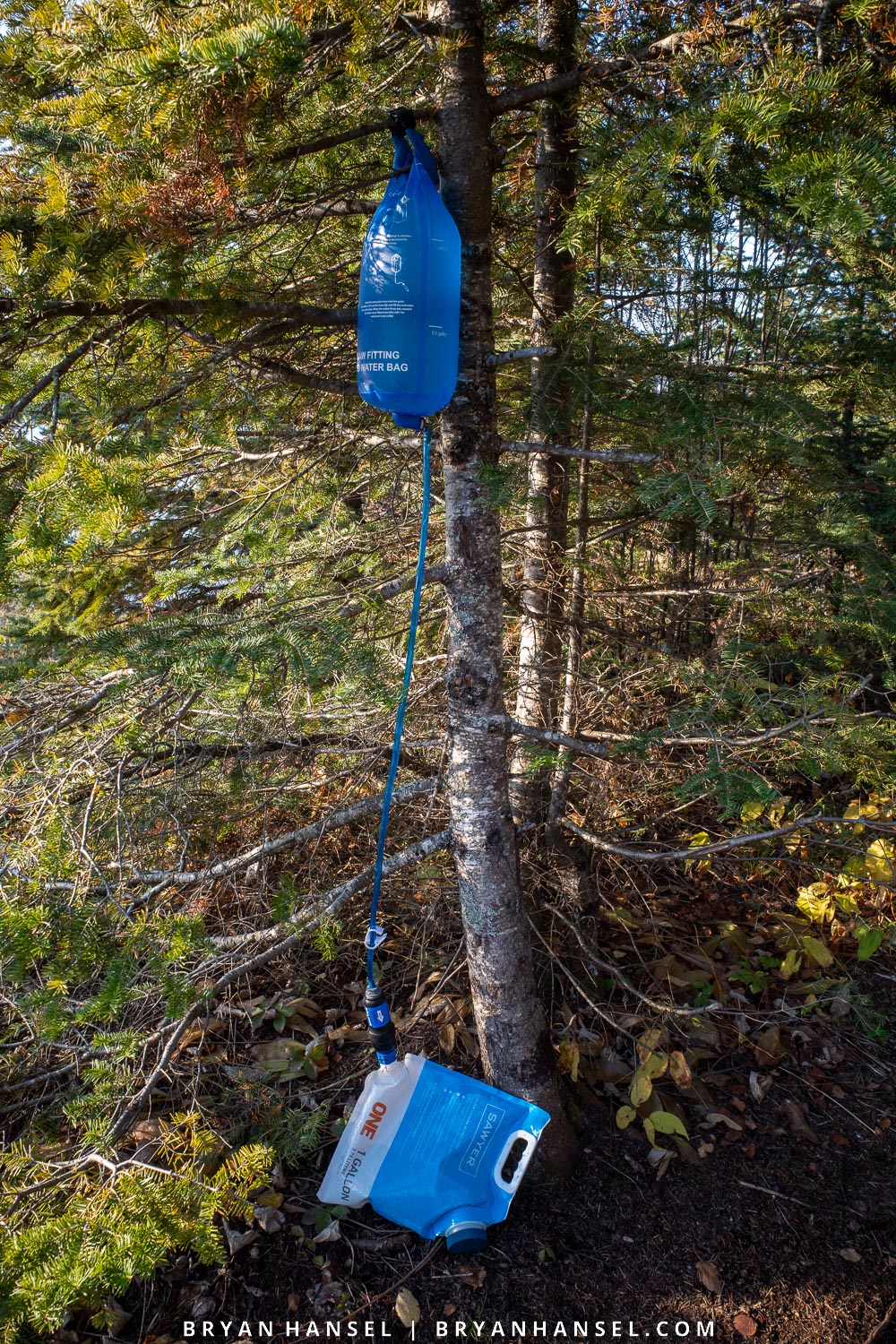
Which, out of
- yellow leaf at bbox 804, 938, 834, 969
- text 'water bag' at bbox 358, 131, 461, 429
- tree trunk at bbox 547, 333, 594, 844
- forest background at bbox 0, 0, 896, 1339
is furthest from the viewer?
yellow leaf at bbox 804, 938, 834, 969

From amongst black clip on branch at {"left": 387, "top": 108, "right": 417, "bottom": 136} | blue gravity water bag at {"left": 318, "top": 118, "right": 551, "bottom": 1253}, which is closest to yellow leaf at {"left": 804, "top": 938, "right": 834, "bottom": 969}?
blue gravity water bag at {"left": 318, "top": 118, "right": 551, "bottom": 1253}

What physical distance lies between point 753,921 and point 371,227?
378cm

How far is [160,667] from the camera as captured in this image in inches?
68.1

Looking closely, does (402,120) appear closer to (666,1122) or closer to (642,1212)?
(666,1122)

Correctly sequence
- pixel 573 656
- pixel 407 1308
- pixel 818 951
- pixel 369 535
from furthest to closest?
1. pixel 818 951
2. pixel 573 656
3. pixel 369 535
4. pixel 407 1308

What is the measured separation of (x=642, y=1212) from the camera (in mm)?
2490

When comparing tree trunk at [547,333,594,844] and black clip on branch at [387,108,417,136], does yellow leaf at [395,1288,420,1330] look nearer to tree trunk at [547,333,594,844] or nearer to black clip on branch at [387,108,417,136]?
tree trunk at [547,333,594,844]

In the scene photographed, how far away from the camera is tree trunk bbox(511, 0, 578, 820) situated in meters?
2.61

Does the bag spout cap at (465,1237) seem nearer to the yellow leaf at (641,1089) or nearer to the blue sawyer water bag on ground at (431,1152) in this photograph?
the blue sawyer water bag on ground at (431,1152)

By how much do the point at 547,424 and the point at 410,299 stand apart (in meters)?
0.78

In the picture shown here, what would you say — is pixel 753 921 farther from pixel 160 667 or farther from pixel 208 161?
pixel 208 161

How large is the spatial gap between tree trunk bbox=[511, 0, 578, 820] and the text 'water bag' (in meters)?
0.59

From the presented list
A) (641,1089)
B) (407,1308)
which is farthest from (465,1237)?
(641,1089)

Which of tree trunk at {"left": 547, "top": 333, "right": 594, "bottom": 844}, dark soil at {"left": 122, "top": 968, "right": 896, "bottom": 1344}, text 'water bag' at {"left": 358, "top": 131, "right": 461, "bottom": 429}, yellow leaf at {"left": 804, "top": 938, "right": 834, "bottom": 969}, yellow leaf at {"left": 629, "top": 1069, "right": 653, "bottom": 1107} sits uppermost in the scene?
text 'water bag' at {"left": 358, "top": 131, "right": 461, "bottom": 429}
